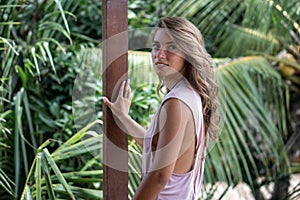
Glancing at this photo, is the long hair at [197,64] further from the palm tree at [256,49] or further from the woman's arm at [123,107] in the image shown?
the palm tree at [256,49]

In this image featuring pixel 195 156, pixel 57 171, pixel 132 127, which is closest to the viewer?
pixel 195 156

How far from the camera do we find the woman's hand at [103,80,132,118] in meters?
1.48

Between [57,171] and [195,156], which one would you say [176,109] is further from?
[57,171]

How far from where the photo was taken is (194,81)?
142 cm

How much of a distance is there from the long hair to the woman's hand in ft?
0.57

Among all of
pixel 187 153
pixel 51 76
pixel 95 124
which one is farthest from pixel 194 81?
pixel 51 76

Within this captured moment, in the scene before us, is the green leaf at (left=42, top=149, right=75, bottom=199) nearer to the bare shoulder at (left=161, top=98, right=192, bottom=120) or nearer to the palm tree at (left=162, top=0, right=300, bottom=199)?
the bare shoulder at (left=161, top=98, right=192, bottom=120)

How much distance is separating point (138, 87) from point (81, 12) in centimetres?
74

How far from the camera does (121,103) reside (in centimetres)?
148

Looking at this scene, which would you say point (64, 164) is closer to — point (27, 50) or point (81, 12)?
point (27, 50)

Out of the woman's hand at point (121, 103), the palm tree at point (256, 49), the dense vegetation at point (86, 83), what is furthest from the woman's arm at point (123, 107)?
the palm tree at point (256, 49)

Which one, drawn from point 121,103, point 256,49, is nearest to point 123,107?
point 121,103

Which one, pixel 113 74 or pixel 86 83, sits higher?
pixel 113 74

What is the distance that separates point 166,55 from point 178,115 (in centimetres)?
16
